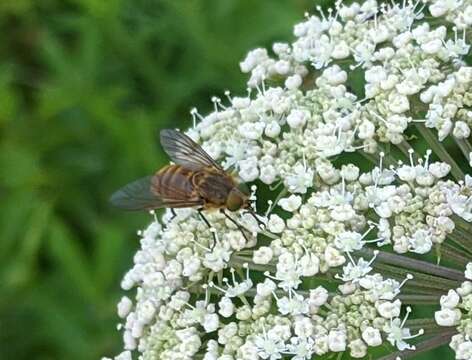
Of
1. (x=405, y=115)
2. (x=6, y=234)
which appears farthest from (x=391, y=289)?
(x=6, y=234)

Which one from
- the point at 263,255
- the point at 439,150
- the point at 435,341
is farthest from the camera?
the point at 439,150

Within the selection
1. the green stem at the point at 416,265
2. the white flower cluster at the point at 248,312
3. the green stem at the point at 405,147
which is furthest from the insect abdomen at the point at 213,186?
the green stem at the point at 405,147

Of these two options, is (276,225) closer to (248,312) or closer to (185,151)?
(248,312)

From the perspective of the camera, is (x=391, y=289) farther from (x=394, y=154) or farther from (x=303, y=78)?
(x=303, y=78)

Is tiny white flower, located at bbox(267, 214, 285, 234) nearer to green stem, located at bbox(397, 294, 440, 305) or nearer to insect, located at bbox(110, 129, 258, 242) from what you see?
insect, located at bbox(110, 129, 258, 242)

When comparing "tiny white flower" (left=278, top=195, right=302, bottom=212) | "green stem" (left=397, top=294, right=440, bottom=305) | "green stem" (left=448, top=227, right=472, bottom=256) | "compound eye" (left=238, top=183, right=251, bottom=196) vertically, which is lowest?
"green stem" (left=397, top=294, right=440, bottom=305)

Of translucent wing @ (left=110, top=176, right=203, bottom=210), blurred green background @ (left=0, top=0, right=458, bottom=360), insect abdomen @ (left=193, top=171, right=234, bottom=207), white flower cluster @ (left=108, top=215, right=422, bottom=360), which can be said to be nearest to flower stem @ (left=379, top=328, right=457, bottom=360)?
white flower cluster @ (left=108, top=215, right=422, bottom=360)

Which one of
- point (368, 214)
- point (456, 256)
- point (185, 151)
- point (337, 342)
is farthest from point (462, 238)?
point (185, 151)
